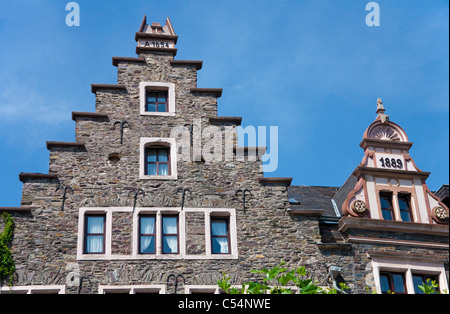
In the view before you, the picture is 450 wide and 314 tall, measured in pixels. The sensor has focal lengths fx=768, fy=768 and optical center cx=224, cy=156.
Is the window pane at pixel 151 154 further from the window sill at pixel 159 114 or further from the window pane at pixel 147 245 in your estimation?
the window pane at pixel 147 245

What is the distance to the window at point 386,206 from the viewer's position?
75.2 feet

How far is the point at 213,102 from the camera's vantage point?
2430 centimetres

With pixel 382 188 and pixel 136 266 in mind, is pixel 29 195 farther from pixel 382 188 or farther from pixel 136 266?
pixel 382 188

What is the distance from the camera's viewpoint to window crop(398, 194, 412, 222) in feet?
75.6

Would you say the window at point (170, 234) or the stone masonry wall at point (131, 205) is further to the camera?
the window at point (170, 234)

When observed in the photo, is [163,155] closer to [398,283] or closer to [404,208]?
[404,208]

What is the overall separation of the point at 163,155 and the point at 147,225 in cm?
246

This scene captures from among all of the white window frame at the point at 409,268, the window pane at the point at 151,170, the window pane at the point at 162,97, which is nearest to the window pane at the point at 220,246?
the window pane at the point at 151,170

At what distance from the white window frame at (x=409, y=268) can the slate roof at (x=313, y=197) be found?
8.21ft

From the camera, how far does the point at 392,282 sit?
21.9m

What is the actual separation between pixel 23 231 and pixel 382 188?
10.6 meters

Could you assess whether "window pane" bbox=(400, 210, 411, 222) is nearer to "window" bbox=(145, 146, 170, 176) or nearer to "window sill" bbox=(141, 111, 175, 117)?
"window" bbox=(145, 146, 170, 176)

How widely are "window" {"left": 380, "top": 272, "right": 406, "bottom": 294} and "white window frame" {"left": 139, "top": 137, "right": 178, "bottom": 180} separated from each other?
6656 mm
